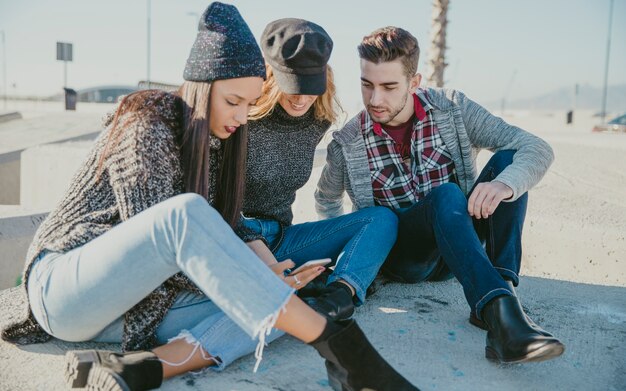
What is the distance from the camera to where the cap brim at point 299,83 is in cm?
290

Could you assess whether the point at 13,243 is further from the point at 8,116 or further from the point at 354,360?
the point at 8,116

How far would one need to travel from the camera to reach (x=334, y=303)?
2.52m

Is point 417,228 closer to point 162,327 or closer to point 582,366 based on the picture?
point 582,366

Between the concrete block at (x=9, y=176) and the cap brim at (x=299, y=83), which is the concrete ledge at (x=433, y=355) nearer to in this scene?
the cap brim at (x=299, y=83)

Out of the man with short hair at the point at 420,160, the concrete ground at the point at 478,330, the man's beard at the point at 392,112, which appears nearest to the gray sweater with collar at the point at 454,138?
the man with short hair at the point at 420,160

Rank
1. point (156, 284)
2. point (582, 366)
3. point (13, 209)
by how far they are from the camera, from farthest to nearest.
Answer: point (13, 209) < point (582, 366) < point (156, 284)

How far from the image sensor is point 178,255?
1.82 metres

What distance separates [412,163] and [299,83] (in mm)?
817

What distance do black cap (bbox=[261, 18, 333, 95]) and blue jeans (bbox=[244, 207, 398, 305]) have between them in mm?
689

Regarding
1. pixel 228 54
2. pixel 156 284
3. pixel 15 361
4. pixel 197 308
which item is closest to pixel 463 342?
pixel 197 308

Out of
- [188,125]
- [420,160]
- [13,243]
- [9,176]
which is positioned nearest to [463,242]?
[420,160]

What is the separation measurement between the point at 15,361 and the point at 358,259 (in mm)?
1517

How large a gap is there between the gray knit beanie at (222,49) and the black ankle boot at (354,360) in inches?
Result: 41.2

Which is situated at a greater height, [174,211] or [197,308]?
[174,211]
